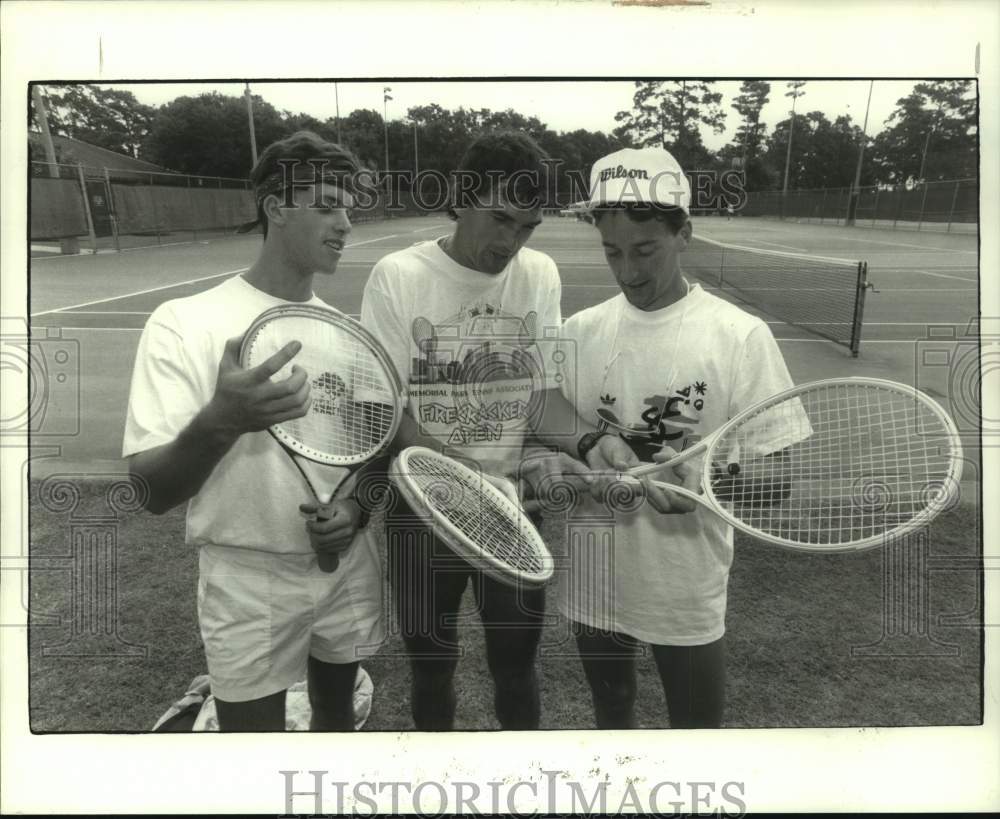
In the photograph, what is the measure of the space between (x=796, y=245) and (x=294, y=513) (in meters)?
1.47

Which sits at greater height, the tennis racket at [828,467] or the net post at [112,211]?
the net post at [112,211]

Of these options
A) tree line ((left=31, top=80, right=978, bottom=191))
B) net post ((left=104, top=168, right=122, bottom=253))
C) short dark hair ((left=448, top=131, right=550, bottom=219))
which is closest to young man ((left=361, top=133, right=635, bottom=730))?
short dark hair ((left=448, top=131, right=550, bottom=219))

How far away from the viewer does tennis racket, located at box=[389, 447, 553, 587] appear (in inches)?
71.5

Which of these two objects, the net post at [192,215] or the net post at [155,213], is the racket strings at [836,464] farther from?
the net post at [155,213]

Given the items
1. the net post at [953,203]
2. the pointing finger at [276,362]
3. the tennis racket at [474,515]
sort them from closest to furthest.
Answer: the pointing finger at [276,362]
the tennis racket at [474,515]
the net post at [953,203]

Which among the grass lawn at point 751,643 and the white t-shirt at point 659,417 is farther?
the grass lawn at point 751,643

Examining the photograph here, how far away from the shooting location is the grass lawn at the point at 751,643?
6.51 ft

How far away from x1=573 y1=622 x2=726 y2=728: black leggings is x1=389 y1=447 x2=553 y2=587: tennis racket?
0.93 feet

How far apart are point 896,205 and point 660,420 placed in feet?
2.68

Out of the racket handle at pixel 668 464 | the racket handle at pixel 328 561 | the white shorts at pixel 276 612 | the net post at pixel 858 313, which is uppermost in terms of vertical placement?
the net post at pixel 858 313

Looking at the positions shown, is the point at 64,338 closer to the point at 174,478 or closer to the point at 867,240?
the point at 174,478

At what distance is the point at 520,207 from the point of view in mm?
1844

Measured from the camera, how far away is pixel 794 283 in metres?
2.01

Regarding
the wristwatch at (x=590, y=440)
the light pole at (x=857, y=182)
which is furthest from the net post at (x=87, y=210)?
the light pole at (x=857, y=182)
